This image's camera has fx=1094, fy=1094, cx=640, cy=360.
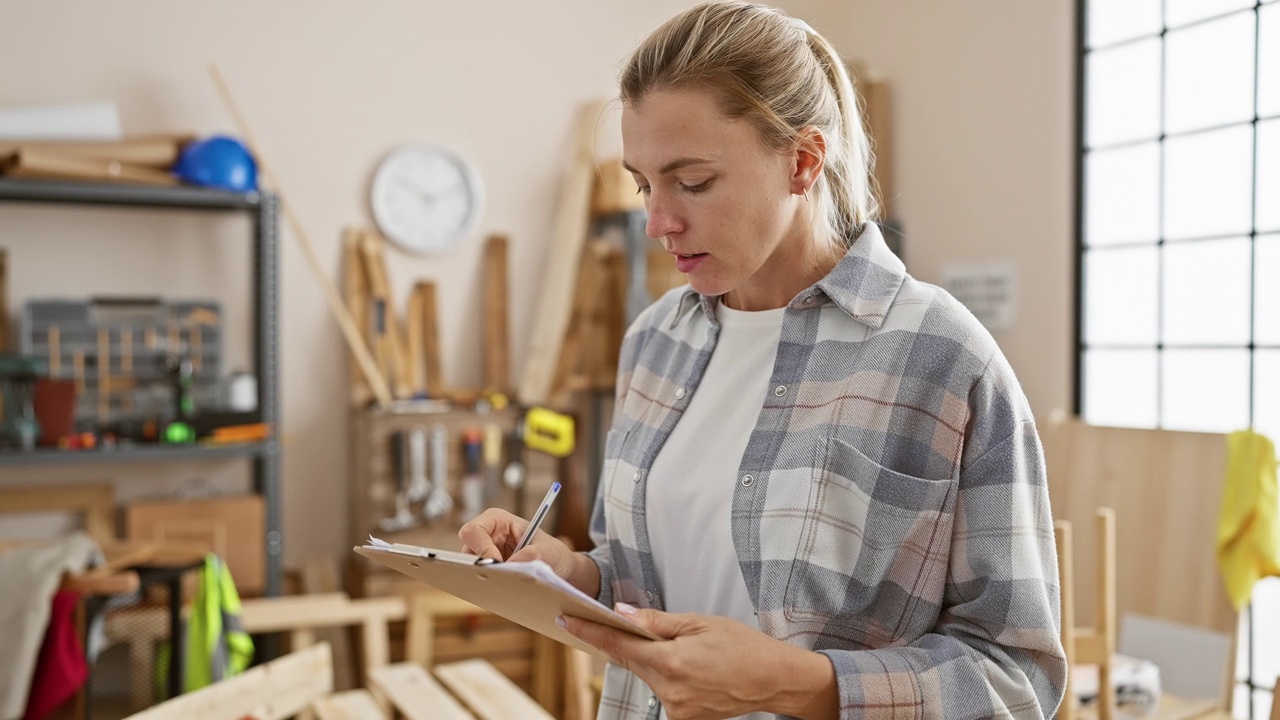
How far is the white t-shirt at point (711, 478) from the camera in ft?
4.03

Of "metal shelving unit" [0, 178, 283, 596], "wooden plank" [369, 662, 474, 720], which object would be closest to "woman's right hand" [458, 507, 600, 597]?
"wooden plank" [369, 662, 474, 720]

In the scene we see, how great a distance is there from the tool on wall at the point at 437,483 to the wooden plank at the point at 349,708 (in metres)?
1.14

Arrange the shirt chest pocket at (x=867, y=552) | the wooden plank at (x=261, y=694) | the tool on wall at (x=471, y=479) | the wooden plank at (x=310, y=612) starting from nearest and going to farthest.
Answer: the shirt chest pocket at (x=867, y=552) < the wooden plank at (x=261, y=694) < the wooden plank at (x=310, y=612) < the tool on wall at (x=471, y=479)

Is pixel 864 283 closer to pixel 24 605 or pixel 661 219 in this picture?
pixel 661 219

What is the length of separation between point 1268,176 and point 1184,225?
0.96 feet

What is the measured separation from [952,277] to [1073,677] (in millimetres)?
2093

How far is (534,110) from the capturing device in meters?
4.21

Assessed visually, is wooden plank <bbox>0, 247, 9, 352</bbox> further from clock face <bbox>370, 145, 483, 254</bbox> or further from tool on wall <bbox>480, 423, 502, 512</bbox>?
tool on wall <bbox>480, 423, 502, 512</bbox>

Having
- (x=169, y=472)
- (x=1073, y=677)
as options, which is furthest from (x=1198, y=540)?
(x=169, y=472)

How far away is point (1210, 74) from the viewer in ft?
10.8

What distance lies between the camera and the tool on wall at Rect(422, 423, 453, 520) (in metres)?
3.73

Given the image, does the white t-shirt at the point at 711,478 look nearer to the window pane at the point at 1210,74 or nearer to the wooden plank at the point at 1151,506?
the wooden plank at the point at 1151,506

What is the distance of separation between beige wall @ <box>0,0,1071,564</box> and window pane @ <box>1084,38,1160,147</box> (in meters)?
0.10

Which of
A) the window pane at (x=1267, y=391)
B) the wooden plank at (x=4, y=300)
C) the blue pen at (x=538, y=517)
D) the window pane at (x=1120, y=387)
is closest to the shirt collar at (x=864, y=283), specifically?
the blue pen at (x=538, y=517)
